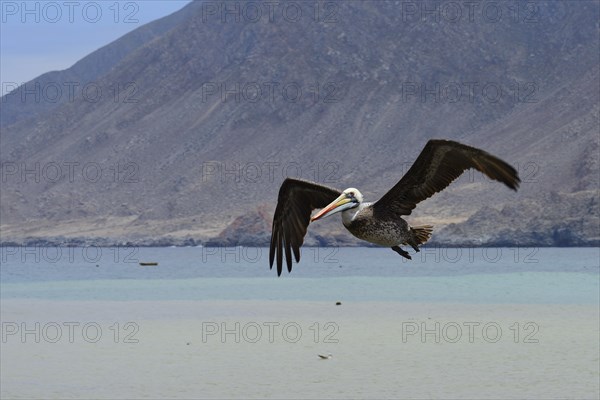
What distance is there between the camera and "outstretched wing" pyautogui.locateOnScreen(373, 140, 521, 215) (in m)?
12.5

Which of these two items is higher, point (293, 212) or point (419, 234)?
point (293, 212)

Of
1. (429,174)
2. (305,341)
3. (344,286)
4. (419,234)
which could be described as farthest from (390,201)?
(344,286)

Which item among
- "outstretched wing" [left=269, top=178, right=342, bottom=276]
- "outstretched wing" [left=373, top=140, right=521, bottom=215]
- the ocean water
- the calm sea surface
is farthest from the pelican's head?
the calm sea surface

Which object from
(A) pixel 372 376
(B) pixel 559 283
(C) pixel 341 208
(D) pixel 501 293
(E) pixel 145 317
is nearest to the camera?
(C) pixel 341 208

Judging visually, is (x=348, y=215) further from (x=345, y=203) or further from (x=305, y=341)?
(x=305, y=341)

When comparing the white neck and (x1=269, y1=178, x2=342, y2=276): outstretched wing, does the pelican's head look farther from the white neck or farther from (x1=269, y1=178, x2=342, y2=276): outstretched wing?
(x1=269, y1=178, x2=342, y2=276): outstretched wing

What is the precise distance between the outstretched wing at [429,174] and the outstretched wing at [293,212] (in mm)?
1269

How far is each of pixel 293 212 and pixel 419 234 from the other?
2405 mm

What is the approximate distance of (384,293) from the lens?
142375 millimetres

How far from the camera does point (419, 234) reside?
41.7 feet

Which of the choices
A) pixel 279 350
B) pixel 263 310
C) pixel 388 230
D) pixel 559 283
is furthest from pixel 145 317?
pixel 388 230

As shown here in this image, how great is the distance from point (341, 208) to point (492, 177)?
1.58m

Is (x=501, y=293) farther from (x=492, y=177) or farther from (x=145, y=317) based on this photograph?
(x=492, y=177)

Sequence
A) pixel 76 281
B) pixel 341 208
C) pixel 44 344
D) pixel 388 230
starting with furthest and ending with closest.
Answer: pixel 76 281, pixel 44 344, pixel 388 230, pixel 341 208
